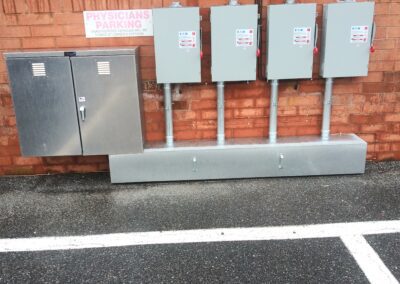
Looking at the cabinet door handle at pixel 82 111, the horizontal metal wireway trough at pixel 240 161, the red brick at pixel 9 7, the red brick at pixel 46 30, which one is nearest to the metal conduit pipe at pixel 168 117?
the horizontal metal wireway trough at pixel 240 161

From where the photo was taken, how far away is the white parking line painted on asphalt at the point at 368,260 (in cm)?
268

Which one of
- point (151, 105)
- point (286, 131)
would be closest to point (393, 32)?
point (286, 131)

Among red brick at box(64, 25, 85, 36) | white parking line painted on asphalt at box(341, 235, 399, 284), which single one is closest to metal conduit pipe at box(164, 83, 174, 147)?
red brick at box(64, 25, 85, 36)

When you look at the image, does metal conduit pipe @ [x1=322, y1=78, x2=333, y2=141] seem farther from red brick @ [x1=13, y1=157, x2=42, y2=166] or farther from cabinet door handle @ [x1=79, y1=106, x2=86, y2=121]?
red brick @ [x1=13, y1=157, x2=42, y2=166]

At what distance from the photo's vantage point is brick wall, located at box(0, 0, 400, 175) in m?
4.14

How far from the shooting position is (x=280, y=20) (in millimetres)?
3916

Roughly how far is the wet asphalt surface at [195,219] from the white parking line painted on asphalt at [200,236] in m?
0.07

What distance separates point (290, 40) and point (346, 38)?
1.88ft

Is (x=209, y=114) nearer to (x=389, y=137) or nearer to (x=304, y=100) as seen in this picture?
(x=304, y=100)

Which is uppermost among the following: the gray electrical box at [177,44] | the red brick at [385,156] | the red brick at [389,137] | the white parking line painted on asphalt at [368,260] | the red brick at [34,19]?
the red brick at [34,19]

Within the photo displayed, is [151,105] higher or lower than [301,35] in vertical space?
lower

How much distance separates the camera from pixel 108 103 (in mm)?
3967

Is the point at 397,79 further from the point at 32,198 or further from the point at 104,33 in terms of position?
the point at 32,198

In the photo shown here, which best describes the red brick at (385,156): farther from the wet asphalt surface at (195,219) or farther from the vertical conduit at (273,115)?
the vertical conduit at (273,115)
